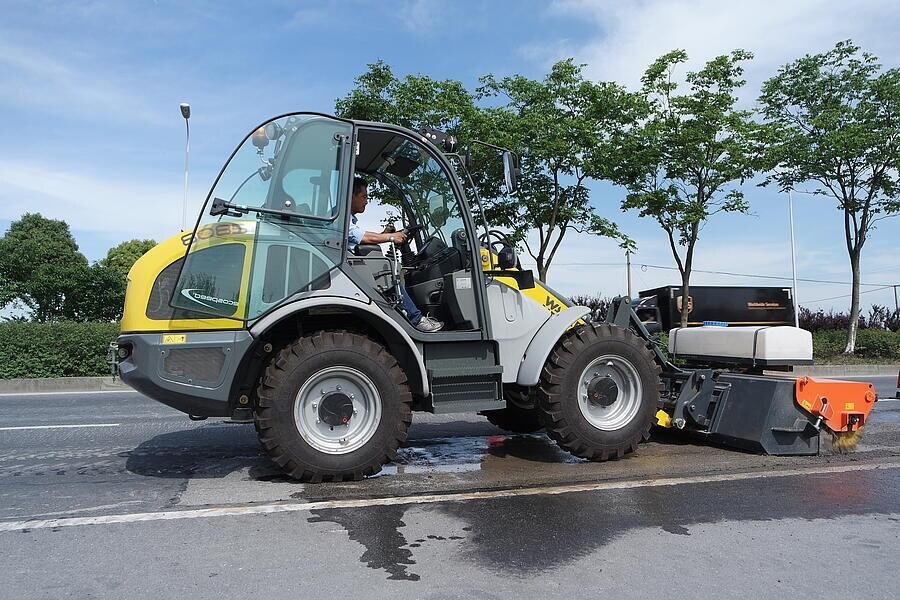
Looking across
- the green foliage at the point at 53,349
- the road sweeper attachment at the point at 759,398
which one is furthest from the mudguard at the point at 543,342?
the green foliage at the point at 53,349

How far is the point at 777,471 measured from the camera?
5.35 meters

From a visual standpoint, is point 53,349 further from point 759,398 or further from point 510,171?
point 759,398

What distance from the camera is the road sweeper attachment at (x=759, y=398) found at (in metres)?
5.70

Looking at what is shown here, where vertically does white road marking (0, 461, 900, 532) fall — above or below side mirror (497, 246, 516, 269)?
below

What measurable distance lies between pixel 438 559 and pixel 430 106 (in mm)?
13949

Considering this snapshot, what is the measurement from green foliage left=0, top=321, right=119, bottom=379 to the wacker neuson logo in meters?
11.6

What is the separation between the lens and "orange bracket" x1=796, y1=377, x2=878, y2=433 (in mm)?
5664

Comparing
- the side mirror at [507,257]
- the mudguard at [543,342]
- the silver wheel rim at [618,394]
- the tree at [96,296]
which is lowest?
the silver wheel rim at [618,394]

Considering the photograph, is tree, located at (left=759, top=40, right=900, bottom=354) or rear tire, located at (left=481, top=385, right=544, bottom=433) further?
tree, located at (left=759, top=40, right=900, bottom=354)

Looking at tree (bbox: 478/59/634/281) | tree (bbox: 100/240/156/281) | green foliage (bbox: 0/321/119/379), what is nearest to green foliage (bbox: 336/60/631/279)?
tree (bbox: 478/59/634/281)

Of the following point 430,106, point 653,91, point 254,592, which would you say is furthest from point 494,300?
point 653,91

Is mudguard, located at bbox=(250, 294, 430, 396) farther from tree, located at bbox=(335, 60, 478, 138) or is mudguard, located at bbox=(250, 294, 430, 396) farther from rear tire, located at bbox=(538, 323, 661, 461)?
tree, located at bbox=(335, 60, 478, 138)

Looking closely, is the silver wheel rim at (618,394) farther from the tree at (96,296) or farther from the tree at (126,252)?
the tree at (126,252)

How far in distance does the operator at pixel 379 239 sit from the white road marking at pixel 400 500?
127cm
